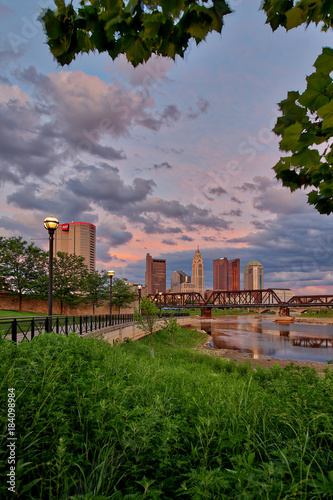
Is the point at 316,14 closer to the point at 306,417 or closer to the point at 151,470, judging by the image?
the point at 306,417

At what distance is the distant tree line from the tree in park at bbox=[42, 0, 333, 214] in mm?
39077

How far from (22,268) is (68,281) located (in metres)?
6.83

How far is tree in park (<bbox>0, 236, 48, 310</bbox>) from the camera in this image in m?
36.8

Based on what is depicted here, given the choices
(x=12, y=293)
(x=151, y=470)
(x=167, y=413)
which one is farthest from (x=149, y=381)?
(x=12, y=293)

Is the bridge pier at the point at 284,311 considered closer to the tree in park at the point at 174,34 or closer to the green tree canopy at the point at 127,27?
the tree in park at the point at 174,34

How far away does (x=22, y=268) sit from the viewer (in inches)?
1501

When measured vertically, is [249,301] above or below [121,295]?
below

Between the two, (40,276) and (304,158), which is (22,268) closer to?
(40,276)

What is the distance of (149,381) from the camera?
16.5 feet

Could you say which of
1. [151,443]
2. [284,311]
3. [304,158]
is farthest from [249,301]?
[304,158]

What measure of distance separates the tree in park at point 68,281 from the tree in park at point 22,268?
7.12 feet

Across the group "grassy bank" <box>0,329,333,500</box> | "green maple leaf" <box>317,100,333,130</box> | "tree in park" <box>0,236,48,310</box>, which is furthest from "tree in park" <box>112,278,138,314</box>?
"green maple leaf" <box>317,100,333,130</box>

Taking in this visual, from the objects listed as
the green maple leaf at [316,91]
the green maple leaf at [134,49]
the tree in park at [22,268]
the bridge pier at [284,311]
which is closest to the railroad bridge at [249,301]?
the bridge pier at [284,311]

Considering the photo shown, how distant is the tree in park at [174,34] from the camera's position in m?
1.95
